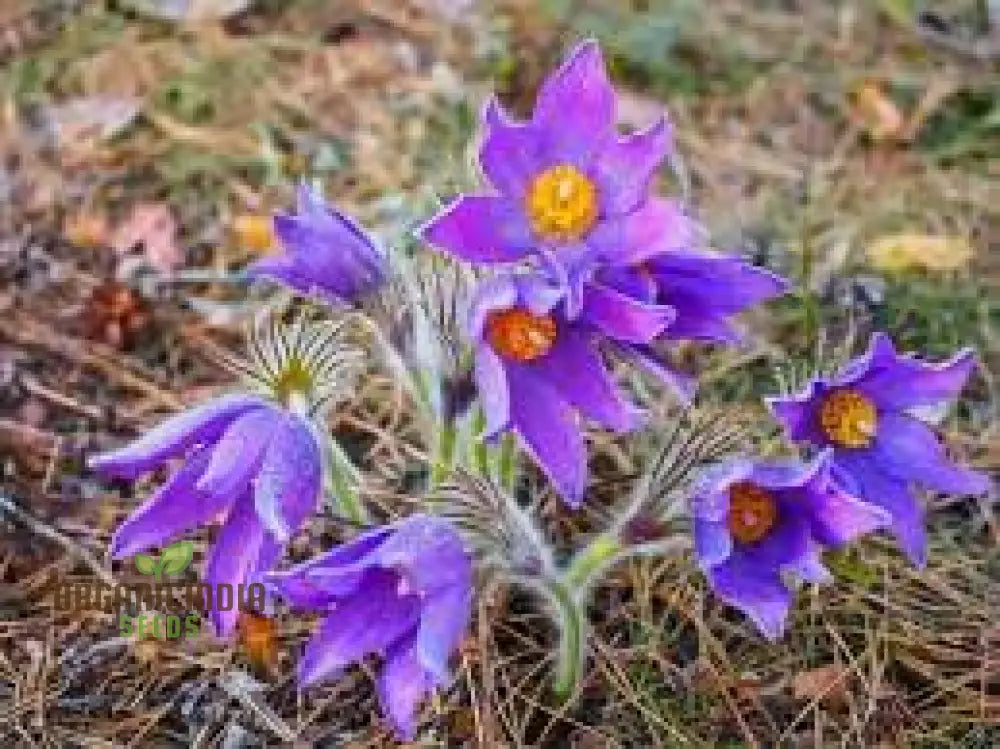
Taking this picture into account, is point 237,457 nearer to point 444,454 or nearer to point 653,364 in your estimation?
point 444,454

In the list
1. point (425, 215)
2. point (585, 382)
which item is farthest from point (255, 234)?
point (585, 382)

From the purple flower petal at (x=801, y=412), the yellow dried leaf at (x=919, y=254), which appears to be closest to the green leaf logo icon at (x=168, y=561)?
the purple flower petal at (x=801, y=412)

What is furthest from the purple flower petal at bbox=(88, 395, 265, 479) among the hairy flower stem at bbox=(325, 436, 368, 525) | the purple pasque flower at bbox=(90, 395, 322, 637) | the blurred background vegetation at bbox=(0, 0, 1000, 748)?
the blurred background vegetation at bbox=(0, 0, 1000, 748)

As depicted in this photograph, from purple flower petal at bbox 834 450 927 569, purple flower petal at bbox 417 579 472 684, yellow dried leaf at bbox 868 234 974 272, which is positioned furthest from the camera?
yellow dried leaf at bbox 868 234 974 272

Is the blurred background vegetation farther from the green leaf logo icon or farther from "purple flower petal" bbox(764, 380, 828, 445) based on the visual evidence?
"purple flower petal" bbox(764, 380, 828, 445)

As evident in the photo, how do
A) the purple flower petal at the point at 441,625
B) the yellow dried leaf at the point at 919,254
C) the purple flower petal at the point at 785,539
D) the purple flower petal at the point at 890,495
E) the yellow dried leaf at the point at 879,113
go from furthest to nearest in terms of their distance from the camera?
the yellow dried leaf at the point at 879,113, the yellow dried leaf at the point at 919,254, the purple flower petal at the point at 890,495, the purple flower petal at the point at 785,539, the purple flower petal at the point at 441,625

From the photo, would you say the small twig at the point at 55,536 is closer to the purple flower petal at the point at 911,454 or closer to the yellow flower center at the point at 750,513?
the yellow flower center at the point at 750,513
